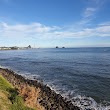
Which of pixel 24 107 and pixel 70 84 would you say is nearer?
pixel 24 107

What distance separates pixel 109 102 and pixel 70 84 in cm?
1262

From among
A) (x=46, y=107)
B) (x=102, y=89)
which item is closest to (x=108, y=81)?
(x=102, y=89)

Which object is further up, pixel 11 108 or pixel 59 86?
pixel 11 108

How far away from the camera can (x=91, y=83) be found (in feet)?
124

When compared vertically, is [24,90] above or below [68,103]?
above

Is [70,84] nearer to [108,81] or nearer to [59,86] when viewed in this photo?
[59,86]

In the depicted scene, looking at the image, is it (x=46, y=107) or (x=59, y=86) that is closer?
(x=46, y=107)

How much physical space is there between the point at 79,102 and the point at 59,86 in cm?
1042

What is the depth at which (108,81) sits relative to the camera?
3866cm

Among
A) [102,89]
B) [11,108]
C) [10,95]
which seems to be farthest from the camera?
[102,89]

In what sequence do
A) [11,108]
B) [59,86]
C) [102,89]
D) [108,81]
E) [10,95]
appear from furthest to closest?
[108,81] < [59,86] < [102,89] < [10,95] < [11,108]

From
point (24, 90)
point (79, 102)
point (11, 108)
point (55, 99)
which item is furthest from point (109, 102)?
point (11, 108)

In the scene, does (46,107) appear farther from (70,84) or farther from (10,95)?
(70,84)

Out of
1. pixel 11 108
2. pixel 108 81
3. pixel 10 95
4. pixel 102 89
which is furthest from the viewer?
pixel 108 81
